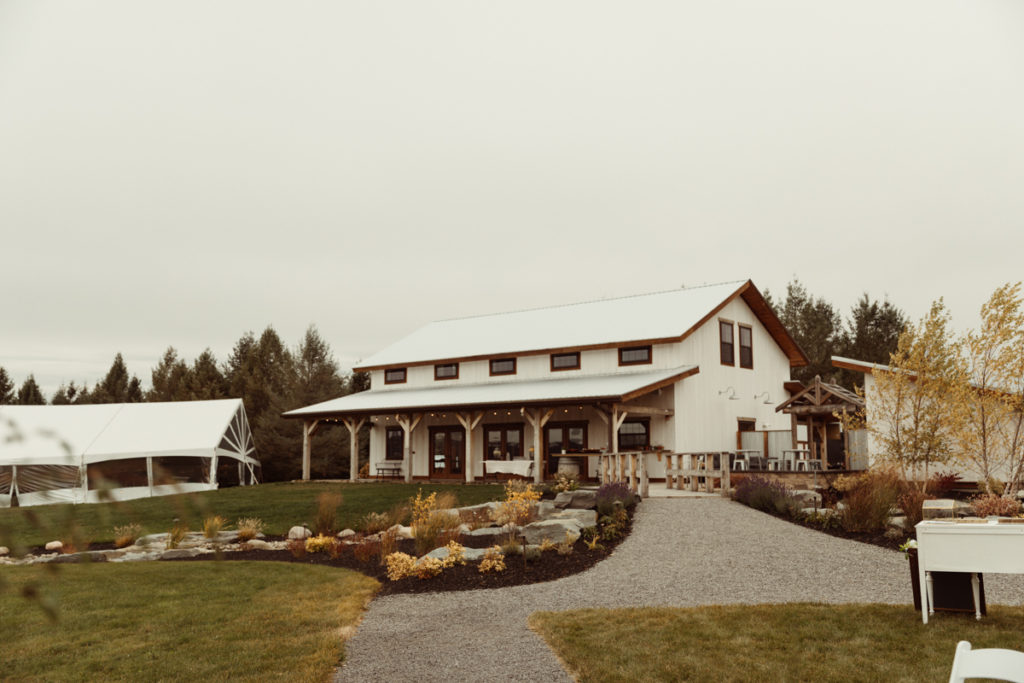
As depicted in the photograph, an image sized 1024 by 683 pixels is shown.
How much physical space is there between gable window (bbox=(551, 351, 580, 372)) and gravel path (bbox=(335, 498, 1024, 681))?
12.6m

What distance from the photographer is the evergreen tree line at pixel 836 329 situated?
45.1 metres

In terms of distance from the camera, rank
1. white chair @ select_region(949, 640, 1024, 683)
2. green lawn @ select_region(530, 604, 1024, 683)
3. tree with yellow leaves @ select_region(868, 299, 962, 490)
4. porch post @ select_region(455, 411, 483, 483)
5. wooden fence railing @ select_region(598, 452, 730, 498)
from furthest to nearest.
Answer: porch post @ select_region(455, 411, 483, 483) < wooden fence railing @ select_region(598, 452, 730, 498) < tree with yellow leaves @ select_region(868, 299, 962, 490) < green lawn @ select_region(530, 604, 1024, 683) < white chair @ select_region(949, 640, 1024, 683)

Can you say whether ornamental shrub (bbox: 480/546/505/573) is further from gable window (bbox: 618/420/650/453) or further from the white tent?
the white tent

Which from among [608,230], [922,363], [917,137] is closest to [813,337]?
[608,230]

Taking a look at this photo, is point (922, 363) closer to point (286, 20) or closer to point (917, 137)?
point (917, 137)

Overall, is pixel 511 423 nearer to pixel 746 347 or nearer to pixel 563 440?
pixel 563 440

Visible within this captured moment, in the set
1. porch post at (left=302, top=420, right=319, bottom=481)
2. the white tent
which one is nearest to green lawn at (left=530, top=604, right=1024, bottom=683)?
the white tent

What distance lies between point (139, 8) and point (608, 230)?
67.5ft

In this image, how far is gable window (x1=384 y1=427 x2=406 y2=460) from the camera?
29.9m

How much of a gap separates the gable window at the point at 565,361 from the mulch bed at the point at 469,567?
1342cm

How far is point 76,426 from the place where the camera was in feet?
88.8

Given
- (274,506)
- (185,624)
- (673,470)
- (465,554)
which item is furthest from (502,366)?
(185,624)

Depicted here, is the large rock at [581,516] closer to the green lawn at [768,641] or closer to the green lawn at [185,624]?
the green lawn at [185,624]

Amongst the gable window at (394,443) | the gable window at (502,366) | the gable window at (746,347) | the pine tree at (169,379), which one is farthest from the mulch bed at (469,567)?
the pine tree at (169,379)
